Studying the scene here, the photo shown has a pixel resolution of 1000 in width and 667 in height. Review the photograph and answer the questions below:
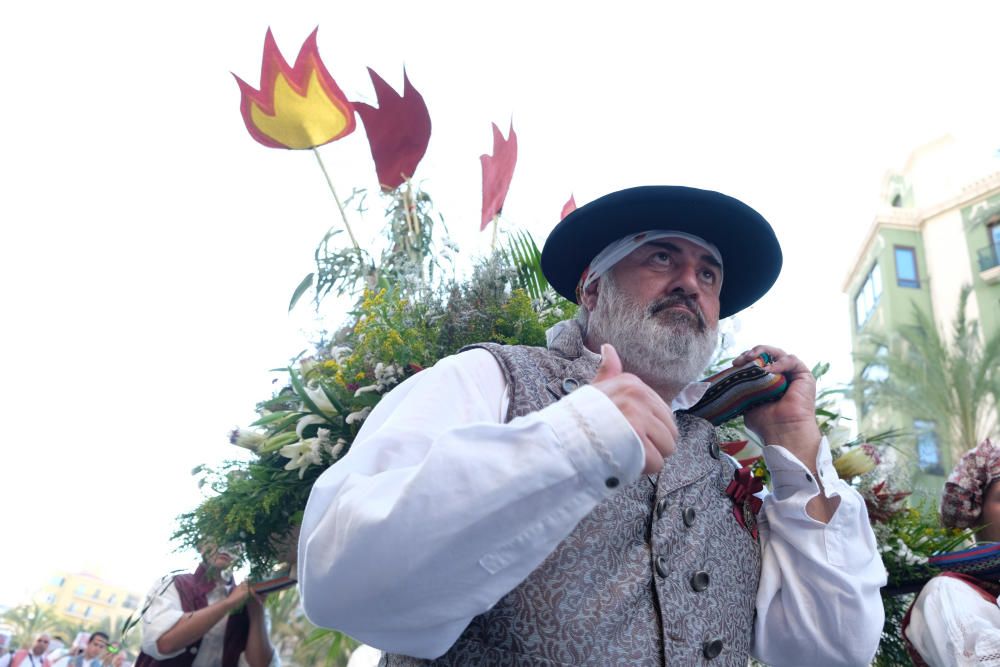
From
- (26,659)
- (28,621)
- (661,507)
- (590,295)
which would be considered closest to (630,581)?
(661,507)

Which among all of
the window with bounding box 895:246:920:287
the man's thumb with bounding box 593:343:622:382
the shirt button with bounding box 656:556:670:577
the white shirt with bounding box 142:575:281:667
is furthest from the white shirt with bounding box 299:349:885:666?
the window with bounding box 895:246:920:287

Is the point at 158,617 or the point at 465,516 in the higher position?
the point at 465,516

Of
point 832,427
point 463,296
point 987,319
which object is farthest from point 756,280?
point 987,319

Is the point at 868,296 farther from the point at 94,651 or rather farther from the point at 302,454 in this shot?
the point at 302,454

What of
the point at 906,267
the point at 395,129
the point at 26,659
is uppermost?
the point at 395,129

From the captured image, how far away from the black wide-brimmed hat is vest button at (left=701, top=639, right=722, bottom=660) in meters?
1.23

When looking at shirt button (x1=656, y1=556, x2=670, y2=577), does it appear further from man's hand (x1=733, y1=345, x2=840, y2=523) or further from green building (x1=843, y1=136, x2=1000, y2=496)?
green building (x1=843, y1=136, x2=1000, y2=496)

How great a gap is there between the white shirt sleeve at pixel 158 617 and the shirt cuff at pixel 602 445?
10.7 feet

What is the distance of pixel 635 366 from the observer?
2340 millimetres

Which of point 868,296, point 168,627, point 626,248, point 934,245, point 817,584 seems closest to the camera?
point 817,584

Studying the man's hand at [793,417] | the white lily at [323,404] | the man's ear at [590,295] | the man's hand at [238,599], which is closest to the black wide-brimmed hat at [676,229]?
the man's ear at [590,295]

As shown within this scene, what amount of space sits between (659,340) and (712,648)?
0.85m

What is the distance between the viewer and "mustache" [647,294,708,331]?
238 cm

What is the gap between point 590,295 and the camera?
2.61 meters
